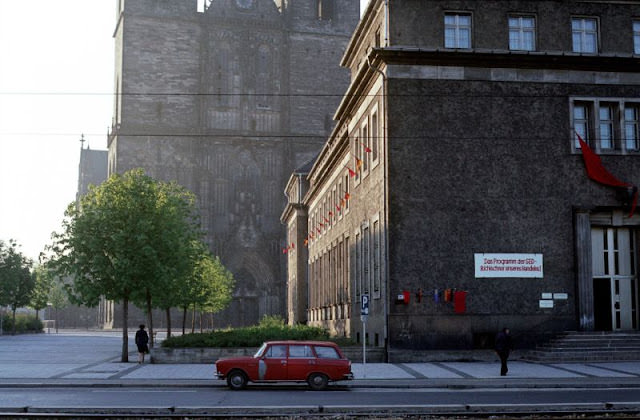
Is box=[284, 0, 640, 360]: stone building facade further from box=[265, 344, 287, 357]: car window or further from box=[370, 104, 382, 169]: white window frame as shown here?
box=[265, 344, 287, 357]: car window

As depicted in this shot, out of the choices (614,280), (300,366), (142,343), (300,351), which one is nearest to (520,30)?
(614,280)

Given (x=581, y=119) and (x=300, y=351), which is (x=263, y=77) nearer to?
(x=581, y=119)

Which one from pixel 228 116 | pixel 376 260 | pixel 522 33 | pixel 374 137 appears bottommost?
pixel 376 260

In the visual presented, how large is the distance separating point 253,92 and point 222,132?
6.24 metres

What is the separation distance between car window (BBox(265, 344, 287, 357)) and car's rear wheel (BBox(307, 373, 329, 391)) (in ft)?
3.09

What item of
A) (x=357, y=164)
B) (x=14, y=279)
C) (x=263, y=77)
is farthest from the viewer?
(x=263, y=77)

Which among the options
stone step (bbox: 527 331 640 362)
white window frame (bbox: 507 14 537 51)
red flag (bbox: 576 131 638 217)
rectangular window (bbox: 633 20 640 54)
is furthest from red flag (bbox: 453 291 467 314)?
rectangular window (bbox: 633 20 640 54)

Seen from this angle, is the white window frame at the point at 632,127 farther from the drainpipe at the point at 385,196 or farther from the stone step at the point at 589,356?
the drainpipe at the point at 385,196

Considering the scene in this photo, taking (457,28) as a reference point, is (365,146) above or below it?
below

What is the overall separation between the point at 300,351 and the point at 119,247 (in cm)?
1694

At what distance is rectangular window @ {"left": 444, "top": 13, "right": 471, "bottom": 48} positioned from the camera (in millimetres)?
34812

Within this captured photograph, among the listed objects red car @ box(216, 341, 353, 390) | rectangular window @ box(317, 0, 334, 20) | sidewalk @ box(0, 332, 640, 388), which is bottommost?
sidewalk @ box(0, 332, 640, 388)

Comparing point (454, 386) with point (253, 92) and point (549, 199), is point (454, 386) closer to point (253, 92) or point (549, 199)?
point (549, 199)

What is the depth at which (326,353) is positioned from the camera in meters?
23.3
